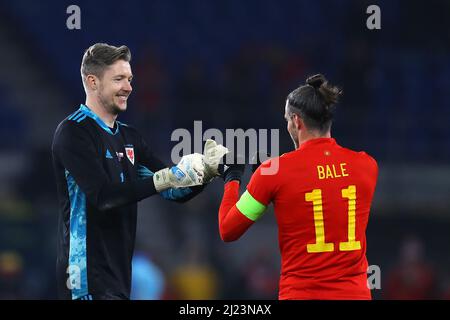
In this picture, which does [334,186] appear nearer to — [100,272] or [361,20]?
[100,272]

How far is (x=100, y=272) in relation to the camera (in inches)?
212

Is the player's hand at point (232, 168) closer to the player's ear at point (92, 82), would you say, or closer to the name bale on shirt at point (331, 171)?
the name bale on shirt at point (331, 171)

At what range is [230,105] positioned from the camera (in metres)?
13.3

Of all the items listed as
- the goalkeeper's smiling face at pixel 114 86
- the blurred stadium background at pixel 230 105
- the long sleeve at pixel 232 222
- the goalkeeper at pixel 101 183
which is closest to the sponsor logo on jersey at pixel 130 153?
the goalkeeper at pixel 101 183

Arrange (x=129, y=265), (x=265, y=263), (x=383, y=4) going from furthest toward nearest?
(x=383, y=4) → (x=265, y=263) → (x=129, y=265)

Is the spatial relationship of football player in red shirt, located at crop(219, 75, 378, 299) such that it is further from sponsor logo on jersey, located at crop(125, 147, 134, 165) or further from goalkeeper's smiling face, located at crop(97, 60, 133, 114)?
goalkeeper's smiling face, located at crop(97, 60, 133, 114)

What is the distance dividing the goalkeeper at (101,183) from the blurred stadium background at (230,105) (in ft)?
13.1

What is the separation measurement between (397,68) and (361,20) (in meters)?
0.95

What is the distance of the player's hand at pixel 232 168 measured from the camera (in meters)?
5.61

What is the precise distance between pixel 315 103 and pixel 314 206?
1.86 feet

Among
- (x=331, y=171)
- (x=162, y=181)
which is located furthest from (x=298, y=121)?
(x=162, y=181)

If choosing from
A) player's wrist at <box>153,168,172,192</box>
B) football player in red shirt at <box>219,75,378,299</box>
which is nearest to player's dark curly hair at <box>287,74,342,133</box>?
football player in red shirt at <box>219,75,378,299</box>

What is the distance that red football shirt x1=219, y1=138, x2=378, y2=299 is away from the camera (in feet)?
16.9
